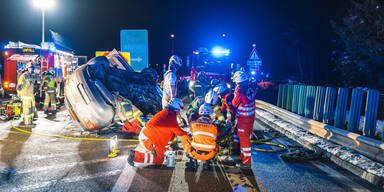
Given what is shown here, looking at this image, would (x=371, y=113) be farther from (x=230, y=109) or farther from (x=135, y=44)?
(x=135, y=44)

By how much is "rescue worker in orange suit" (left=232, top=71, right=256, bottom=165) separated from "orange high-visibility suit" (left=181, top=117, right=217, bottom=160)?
0.64 metres

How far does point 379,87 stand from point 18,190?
1444 centimetres

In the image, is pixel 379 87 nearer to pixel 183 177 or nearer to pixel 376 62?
pixel 376 62

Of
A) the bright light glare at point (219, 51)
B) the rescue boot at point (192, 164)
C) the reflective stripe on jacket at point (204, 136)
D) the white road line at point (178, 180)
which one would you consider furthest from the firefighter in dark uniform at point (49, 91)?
the bright light glare at point (219, 51)

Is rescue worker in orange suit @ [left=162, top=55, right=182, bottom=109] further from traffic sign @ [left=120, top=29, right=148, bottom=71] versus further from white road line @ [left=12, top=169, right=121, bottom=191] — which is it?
traffic sign @ [left=120, top=29, right=148, bottom=71]

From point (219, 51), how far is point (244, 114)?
1058 cm

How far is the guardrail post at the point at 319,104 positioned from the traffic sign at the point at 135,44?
12.4m

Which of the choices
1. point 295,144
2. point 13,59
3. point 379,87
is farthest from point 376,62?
point 13,59

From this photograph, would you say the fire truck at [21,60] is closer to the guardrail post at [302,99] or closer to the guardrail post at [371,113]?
the guardrail post at [302,99]

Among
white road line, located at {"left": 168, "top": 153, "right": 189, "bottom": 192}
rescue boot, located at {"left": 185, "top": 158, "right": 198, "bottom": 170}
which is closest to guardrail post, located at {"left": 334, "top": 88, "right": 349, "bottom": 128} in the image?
rescue boot, located at {"left": 185, "top": 158, "right": 198, "bottom": 170}

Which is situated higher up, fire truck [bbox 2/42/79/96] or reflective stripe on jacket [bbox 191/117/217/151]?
fire truck [bbox 2/42/79/96]

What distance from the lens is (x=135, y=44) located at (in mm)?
17219

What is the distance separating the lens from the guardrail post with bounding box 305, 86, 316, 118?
772 centimetres

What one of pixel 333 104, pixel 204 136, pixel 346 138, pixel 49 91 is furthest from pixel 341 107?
pixel 49 91
